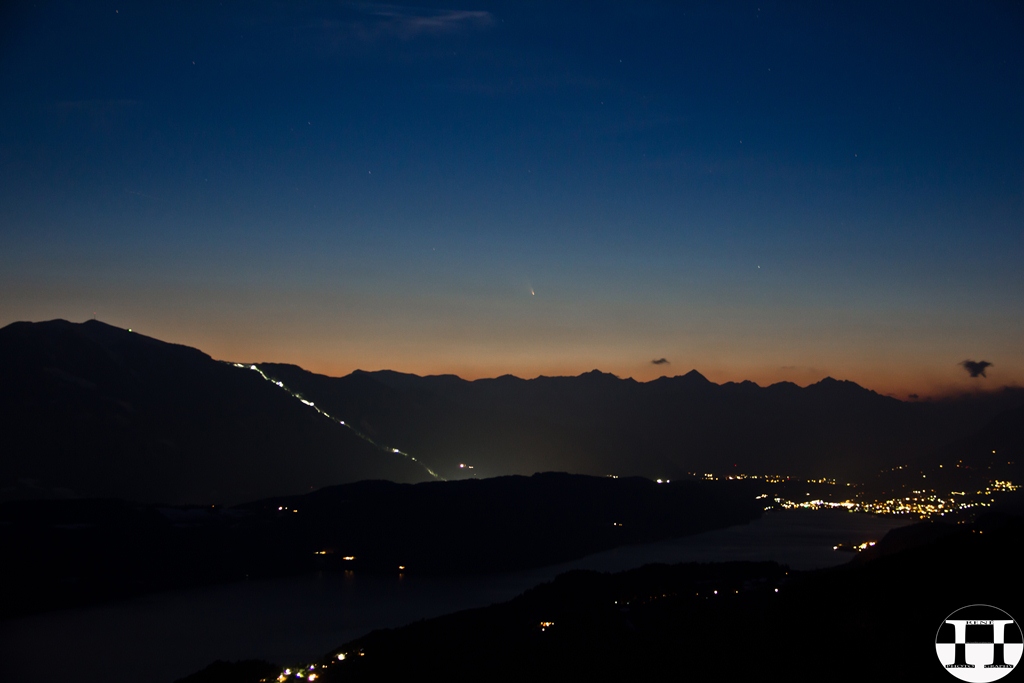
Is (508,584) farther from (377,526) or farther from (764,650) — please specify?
(764,650)

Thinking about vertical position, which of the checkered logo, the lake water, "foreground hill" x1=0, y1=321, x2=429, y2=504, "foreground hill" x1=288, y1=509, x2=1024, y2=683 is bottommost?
the lake water

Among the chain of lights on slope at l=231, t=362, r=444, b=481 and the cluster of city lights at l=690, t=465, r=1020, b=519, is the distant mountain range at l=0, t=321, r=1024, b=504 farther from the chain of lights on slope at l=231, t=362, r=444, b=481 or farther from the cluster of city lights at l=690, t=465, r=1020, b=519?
the cluster of city lights at l=690, t=465, r=1020, b=519

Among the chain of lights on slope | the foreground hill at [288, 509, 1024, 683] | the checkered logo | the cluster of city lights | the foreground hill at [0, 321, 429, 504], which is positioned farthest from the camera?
the chain of lights on slope

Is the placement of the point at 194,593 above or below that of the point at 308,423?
below

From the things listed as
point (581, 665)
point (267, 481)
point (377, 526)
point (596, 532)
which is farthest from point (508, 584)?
point (267, 481)

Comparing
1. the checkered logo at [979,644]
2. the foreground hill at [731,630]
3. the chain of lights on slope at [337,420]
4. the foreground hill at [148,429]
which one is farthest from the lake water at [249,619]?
the chain of lights on slope at [337,420]

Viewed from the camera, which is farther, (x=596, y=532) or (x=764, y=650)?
(x=596, y=532)

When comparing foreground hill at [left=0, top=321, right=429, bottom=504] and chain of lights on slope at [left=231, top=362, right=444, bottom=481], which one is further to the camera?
chain of lights on slope at [left=231, top=362, right=444, bottom=481]

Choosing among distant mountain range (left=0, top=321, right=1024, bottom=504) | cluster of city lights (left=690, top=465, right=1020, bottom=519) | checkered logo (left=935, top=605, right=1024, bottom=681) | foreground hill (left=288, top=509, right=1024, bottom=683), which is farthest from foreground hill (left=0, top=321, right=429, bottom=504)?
checkered logo (left=935, top=605, right=1024, bottom=681)

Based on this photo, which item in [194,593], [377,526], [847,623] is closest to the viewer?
[847,623]
